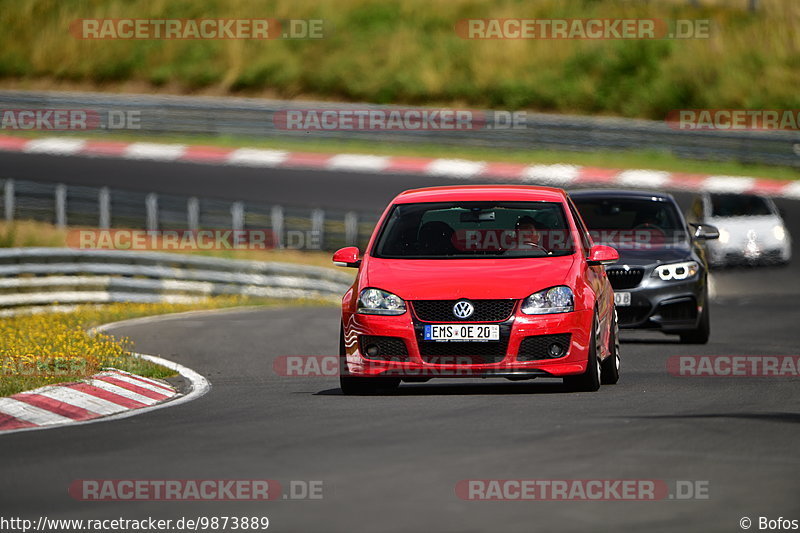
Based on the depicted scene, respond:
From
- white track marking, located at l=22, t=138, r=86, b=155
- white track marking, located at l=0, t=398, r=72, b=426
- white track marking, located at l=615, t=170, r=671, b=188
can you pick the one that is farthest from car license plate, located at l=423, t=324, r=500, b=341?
white track marking, located at l=22, t=138, r=86, b=155

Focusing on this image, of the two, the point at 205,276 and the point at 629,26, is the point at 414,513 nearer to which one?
the point at 205,276

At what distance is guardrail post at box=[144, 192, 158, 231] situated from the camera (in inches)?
1212

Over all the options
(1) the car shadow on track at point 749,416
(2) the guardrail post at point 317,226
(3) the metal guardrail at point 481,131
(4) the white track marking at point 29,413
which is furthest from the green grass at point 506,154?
(4) the white track marking at point 29,413

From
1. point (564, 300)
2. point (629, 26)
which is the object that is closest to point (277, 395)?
point (564, 300)

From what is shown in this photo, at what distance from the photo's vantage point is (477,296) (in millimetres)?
11375

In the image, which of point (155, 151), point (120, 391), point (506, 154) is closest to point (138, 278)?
point (155, 151)

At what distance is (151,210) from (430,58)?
58.2 feet

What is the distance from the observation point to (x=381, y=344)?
37.8 ft

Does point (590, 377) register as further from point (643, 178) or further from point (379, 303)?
point (643, 178)

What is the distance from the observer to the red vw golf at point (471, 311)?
1138cm

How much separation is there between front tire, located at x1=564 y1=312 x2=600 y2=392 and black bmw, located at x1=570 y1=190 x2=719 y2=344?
4453mm

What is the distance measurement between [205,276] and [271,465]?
1839 centimetres

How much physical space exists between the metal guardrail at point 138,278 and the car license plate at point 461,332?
12.8 meters

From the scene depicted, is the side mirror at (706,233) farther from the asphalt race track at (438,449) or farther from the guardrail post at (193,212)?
the guardrail post at (193,212)
